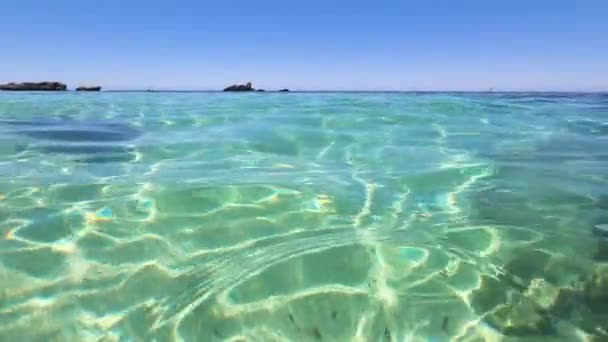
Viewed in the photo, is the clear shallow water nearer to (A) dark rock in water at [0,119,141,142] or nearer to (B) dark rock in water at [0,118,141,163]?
(B) dark rock in water at [0,118,141,163]

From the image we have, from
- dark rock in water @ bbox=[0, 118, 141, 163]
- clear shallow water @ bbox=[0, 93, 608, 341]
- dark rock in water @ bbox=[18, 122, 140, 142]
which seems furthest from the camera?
dark rock in water @ bbox=[18, 122, 140, 142]

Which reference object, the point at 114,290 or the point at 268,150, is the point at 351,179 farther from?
the point at 114,290

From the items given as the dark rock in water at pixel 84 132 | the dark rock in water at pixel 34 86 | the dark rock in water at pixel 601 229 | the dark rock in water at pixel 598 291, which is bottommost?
the dark rock in water at pixel 598 291

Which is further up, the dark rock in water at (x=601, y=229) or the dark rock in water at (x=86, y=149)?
the dark rock in water at (x=86, y=149)

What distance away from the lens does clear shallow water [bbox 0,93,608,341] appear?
1.75 metres

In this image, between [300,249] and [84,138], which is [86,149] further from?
[300,249]

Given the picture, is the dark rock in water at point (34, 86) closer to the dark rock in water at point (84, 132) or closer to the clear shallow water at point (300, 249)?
the dark rock in water at point (84, 132)

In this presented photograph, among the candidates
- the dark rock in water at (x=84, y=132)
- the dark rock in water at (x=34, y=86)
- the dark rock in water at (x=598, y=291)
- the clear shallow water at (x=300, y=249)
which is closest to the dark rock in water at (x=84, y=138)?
the dark rock in water at (x=84, y=132)

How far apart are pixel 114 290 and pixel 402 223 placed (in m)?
1.84

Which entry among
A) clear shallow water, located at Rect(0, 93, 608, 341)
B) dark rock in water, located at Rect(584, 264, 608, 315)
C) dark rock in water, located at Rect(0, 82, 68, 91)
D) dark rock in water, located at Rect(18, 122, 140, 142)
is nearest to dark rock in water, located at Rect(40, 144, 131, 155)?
clear shallow water, located at Rect(0, 93, 608, 341)

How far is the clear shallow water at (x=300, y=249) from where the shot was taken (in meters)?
1.75

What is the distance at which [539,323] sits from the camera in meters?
1.74

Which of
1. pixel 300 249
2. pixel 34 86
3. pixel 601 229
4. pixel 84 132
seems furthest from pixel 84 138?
pixel 34 86

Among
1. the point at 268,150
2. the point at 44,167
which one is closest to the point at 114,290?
the point at 44,167
